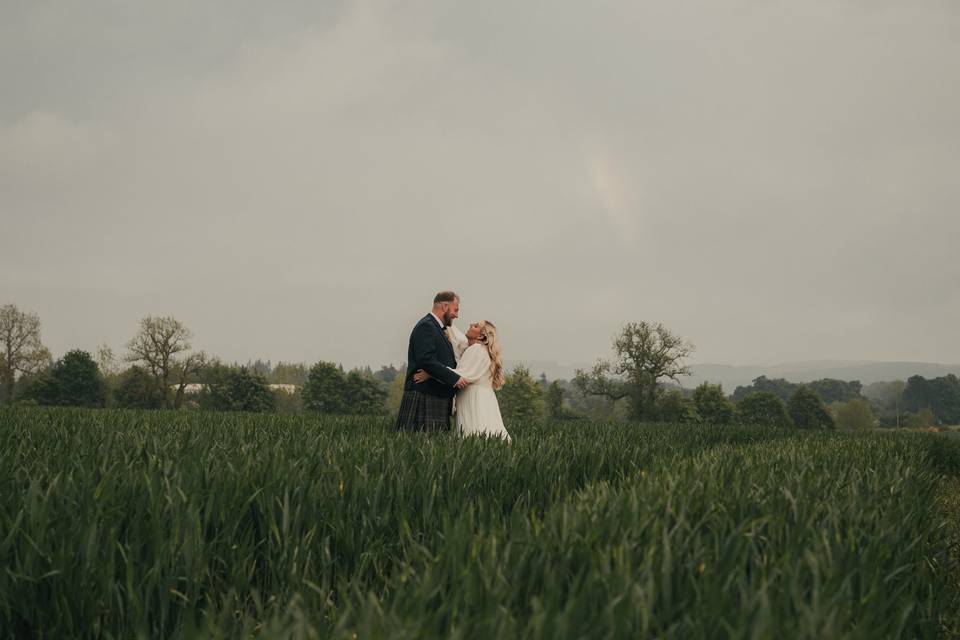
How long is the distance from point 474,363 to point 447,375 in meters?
0.48

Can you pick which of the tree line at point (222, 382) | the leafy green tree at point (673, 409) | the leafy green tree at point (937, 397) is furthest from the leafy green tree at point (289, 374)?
the leafy green tree at point (937, 397)

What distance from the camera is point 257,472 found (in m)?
3.69

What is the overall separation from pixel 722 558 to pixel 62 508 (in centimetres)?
267

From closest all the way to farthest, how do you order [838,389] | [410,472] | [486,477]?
[410,472] < [486,477] < [838,389]

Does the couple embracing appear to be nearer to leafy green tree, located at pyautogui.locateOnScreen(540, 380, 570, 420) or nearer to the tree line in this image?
the tree line

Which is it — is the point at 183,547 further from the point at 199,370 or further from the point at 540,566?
the point at 199,370

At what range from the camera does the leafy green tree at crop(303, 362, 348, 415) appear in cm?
7906

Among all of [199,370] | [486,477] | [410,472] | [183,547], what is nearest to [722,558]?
[183,547]

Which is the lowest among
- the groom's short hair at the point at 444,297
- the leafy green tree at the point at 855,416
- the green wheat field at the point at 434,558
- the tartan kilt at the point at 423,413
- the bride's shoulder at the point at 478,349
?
→ the leafy green tree at the point at 855,416

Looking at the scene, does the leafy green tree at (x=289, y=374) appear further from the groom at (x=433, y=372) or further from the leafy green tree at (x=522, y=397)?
the groom at (x=433, y=372)

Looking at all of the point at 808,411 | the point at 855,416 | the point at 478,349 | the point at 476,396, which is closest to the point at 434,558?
the point at 478,349

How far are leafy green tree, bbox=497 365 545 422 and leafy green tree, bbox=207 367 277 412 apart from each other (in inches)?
1219

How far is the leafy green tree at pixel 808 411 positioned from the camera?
313 ft

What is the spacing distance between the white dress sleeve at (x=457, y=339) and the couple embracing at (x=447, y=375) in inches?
4.6
